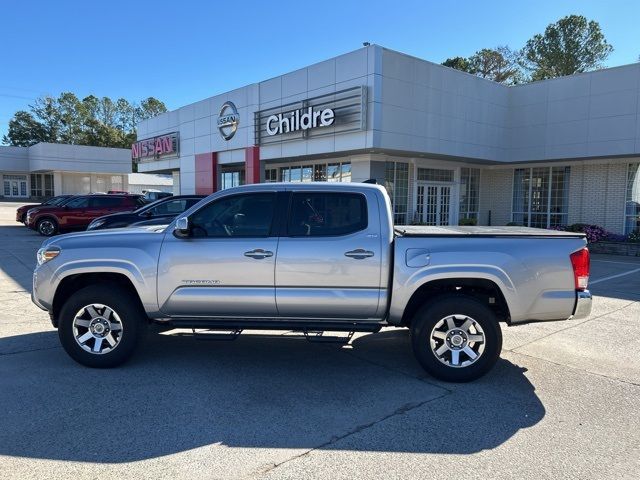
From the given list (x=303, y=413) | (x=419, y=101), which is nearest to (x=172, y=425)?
(x=303, y=413)

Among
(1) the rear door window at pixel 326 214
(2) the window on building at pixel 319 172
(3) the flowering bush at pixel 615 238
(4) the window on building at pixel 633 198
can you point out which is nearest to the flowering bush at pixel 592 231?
(3) the flowering bush at pixel 615 238

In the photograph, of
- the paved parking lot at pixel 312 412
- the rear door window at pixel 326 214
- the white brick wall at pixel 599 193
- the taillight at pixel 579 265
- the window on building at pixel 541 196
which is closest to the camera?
the paved parking lot at pixel 312 412

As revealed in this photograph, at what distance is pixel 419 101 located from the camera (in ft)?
56.3

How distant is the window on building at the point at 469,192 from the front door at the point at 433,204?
3.19 ft

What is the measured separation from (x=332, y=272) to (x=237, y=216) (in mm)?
1205

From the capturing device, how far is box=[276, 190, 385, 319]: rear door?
4883 millimetres

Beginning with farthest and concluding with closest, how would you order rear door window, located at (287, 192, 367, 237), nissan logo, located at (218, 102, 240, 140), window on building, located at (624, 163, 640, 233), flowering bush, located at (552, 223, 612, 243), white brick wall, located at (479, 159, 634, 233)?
nissan logo, located at (218, 102, 240, 140)
white brick wall, located at (479, 159, 634, 233)
window on building, located at (624, 163, 640, 233)
flowering bush, located at (552, 223, 612, 243)
rear door window, located at (287, 192, 367, 237)

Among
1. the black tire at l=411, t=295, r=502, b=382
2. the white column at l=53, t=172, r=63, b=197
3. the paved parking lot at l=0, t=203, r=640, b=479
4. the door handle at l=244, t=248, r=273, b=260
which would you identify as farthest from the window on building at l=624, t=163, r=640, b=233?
the white column at l=53, t=172, r=63, b=197

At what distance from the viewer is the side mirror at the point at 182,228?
502cm

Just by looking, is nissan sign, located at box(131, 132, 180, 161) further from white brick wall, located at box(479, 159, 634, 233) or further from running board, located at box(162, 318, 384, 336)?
running board, located at box(162, 318, 384, 336)

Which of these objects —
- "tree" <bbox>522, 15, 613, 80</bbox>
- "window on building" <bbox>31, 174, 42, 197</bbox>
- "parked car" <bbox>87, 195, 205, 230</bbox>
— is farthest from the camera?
"window on building" <bbox>31, 174, 42, 197</bbox>

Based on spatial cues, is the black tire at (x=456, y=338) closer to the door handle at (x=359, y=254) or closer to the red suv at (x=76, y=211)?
the door handle at (x=359, y=254)

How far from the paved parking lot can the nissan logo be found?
56.9 feet

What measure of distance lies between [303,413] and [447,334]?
1.66 metres
